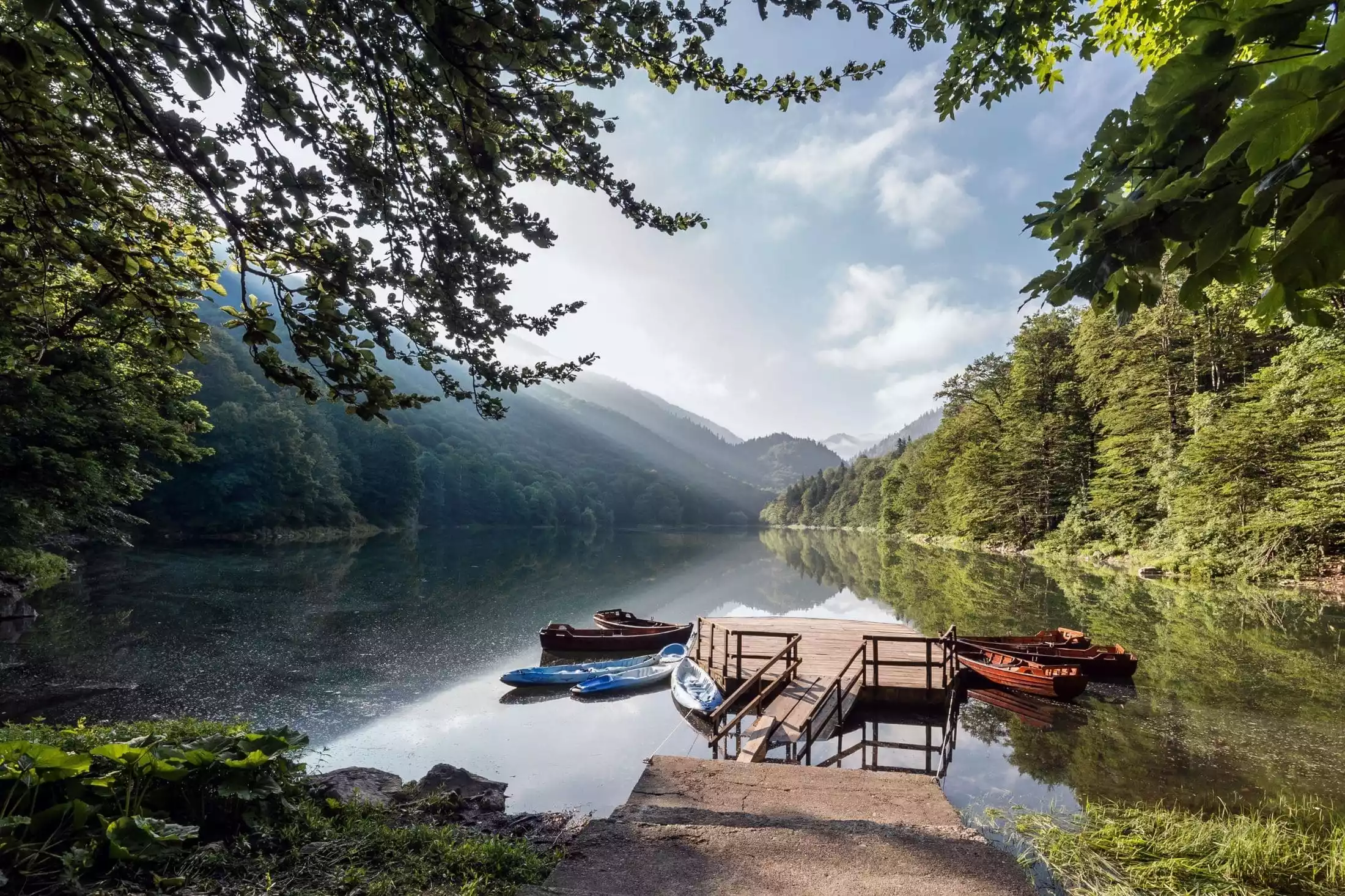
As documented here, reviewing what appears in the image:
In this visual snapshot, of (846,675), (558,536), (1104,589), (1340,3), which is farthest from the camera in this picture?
(558,536)

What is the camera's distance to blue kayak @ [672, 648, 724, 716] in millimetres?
13383

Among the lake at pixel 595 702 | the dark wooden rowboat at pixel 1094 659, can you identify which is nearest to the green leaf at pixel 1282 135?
the lake at pixel 595 702

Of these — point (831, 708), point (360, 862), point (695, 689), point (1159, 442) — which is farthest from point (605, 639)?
point (1159, 442)

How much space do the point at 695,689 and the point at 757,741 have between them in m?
3.88

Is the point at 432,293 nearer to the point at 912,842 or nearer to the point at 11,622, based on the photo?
the point at 912,842

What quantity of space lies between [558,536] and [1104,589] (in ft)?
220

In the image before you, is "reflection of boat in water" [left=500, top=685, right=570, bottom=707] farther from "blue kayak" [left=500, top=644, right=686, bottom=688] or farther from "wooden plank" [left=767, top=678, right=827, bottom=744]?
"wooden plank" [left=767, top=678, right=827, bottom=744]

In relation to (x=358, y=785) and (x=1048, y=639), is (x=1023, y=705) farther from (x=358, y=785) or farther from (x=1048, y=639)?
(x=358, y=785)

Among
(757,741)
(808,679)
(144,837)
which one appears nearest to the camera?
(144,837)

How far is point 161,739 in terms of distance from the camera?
5480 mm

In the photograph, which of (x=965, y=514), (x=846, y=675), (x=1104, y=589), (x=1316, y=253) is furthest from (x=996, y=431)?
(x=1316, y=253)

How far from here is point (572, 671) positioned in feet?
53.2

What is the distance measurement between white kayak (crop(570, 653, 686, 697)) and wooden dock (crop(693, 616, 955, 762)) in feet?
3.09

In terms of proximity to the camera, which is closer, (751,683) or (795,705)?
(751,683)
